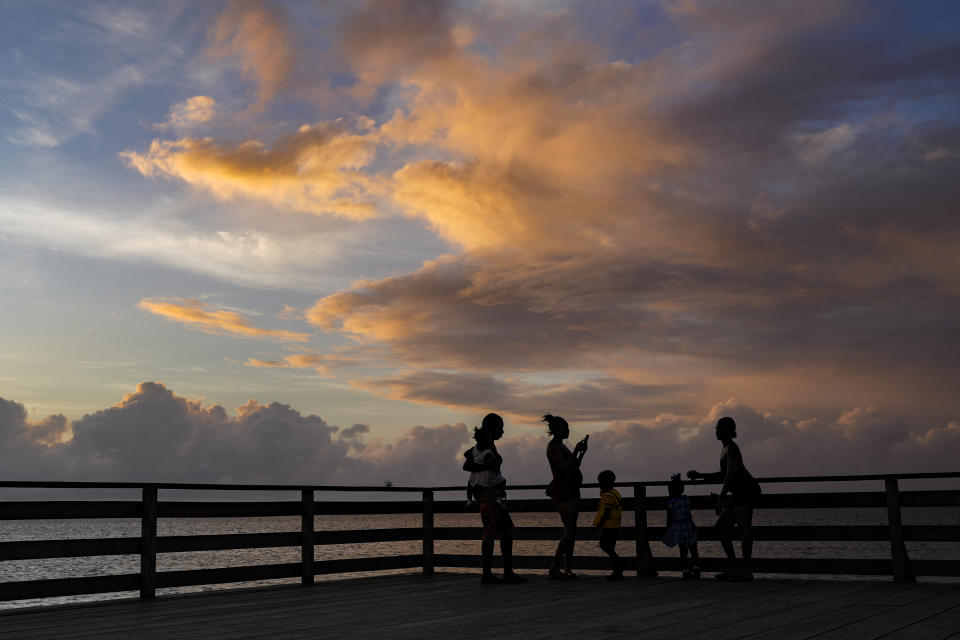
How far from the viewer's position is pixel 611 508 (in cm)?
972

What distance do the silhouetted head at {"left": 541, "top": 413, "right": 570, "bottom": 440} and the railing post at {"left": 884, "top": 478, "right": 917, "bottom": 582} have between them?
343 cm

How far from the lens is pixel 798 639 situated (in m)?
5.13

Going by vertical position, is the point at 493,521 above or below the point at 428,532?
above

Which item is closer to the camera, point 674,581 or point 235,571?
point 235,571

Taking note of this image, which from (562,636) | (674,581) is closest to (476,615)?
(562,636)

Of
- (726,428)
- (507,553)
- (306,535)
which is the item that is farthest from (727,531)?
(306,535)

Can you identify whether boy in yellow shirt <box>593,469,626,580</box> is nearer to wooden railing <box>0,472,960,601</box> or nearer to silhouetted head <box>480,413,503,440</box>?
wooden railing <box>0,472,960,601</box>

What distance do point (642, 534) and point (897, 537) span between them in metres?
2.78

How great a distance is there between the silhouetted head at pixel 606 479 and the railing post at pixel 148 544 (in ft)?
16.3

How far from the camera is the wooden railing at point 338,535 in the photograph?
7625 mm

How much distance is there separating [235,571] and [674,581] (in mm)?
4840

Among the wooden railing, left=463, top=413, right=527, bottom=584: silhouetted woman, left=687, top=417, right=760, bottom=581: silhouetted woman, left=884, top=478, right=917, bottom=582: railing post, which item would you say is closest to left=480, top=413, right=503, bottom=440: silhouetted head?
left=463, top=413, right=527, bottom=584: silhouetted woman

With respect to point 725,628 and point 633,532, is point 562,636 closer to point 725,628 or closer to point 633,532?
point 725,628

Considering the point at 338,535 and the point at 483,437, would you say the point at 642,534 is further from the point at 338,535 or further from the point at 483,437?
the point at 338,535
